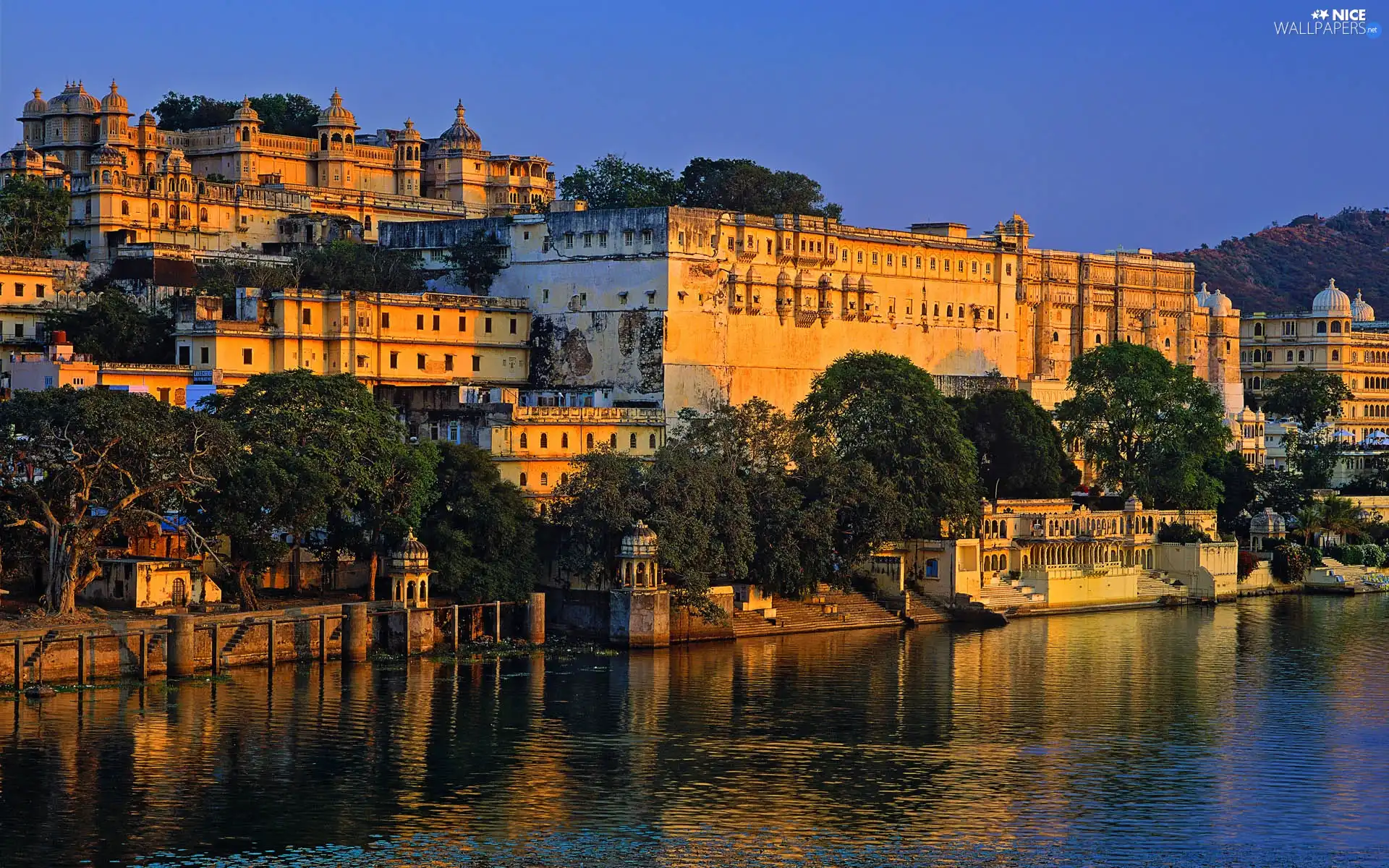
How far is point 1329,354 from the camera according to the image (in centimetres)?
10844

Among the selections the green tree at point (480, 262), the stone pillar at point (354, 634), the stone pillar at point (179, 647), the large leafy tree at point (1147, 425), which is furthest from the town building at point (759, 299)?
the stone pillar at point (179, 647)

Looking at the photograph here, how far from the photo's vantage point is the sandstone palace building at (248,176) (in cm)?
8506

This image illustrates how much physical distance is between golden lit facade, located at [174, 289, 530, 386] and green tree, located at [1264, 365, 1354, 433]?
36.4 metres

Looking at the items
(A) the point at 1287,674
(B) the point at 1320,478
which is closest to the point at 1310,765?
(A) the point at 1287,674

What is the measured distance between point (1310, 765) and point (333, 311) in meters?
36.5

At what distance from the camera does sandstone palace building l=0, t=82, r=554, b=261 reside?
8506 cm

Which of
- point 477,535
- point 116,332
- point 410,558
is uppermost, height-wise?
point 116,332

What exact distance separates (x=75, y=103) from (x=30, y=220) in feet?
51.5

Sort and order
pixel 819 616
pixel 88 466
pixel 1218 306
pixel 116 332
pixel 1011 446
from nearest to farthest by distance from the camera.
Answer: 1. pixel 88 466
2. pixel 819 616
3. pixel 116 332
4. pixel 1011 446
5. pixel 1218 306

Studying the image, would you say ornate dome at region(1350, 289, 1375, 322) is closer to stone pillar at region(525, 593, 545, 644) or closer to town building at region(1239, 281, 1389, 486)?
town building at region(1239, 281, 1389, 486)

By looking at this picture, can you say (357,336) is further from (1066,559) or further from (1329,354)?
(1329,354)

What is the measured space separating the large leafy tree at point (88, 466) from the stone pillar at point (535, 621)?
27.3 feet

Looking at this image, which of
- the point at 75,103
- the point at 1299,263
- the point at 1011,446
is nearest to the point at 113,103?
the point at 75,103

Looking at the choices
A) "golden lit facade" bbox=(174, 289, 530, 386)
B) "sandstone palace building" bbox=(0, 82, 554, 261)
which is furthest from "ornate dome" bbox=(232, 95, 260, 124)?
"golden lit facade" bbox=(174, 289, 530, 386)
